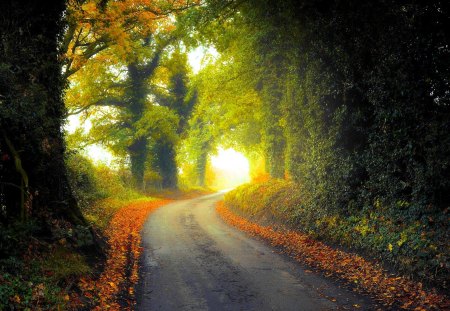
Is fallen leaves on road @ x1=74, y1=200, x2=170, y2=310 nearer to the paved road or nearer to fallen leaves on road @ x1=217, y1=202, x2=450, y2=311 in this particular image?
the paved road

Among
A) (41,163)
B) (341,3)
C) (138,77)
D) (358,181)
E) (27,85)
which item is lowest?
(358,181)

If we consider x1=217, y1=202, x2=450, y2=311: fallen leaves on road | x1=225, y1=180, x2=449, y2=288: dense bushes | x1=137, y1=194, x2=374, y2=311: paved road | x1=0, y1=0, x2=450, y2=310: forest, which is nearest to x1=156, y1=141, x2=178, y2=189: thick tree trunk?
x1=0, y1=0, x2=450, y2=310: forest

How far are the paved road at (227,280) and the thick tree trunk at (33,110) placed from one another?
2.94m

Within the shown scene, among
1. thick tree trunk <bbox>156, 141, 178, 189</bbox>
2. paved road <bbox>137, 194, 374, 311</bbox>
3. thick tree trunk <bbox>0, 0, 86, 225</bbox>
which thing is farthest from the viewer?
thick tree trunk <bbox>156, 141, 178, 189</bbox>

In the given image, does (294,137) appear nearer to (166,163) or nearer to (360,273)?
(360,273)

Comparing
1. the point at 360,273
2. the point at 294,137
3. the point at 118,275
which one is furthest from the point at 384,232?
the point at 294,137

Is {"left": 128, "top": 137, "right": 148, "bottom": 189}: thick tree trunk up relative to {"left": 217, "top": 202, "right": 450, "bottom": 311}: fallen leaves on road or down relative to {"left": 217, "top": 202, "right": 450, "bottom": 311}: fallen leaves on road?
up

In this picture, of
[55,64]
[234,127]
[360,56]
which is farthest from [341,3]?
[234,127]

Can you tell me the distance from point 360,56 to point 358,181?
3.84 meters

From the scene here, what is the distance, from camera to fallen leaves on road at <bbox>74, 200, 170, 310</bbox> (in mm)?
6910

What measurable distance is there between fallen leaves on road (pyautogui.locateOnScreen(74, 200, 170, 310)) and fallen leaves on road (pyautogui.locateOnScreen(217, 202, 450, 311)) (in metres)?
4.76

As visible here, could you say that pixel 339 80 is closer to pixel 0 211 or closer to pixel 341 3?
pixel 341 3

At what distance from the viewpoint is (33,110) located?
7.30 meters

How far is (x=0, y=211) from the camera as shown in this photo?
7031 mm
